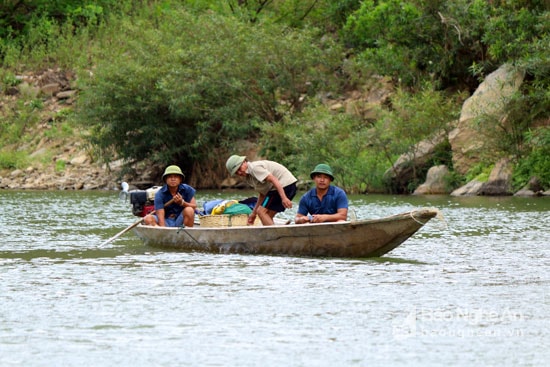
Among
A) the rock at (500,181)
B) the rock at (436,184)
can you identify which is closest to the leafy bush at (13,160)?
the rock at (436,184)

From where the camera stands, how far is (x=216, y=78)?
41281mm

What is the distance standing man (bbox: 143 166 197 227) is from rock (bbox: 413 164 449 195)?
19.2 m

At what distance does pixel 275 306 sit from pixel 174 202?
5.98 metres

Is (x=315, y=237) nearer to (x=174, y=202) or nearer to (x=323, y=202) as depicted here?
(x=323, y=202)

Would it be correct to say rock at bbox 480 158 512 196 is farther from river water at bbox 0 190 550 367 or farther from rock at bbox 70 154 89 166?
rock at bbox 70 154 89 166

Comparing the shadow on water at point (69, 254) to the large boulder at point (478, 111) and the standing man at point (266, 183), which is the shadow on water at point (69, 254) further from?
the large boulder at point (478, 111)

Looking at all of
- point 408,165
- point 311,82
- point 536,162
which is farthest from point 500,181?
point 311,82

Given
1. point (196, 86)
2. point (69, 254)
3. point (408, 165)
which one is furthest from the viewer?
point (196, 86)

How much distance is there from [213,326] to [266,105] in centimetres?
3325

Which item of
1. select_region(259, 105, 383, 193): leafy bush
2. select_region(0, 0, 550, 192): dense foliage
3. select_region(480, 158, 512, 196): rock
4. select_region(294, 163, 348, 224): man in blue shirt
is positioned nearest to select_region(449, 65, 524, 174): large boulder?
select_region(0, 0, 550, 192): dense foliage

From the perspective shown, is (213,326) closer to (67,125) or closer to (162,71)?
(162,71)

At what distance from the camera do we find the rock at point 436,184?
34.5 metres

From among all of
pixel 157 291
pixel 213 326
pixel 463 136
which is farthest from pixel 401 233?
pixel 463 136

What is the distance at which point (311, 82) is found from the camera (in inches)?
1684
